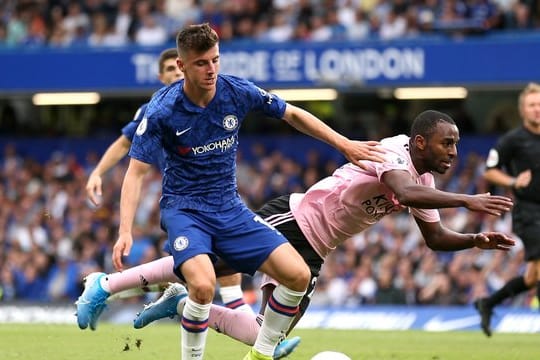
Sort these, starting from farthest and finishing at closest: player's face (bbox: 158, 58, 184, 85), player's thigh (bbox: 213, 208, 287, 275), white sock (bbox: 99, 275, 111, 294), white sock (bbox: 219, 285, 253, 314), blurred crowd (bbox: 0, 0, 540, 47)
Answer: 1. blurred crowd (bbox: 0, 0, 540, 47)
2. player's face (bbox: 158, 58, 184, 85)
3. white sock (bbox: 219, 285, 253, 314)
4. white sock (bbox: 99, 275, 111, 294)
5. player's thigh (bbox: 213, 208, 287, 275)

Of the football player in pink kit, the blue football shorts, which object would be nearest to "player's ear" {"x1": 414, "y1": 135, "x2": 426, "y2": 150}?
the football player in pink kit

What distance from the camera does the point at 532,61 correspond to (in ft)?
65.9

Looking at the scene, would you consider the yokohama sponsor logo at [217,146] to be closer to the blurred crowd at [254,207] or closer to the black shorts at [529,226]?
the black shorts at [529,226]

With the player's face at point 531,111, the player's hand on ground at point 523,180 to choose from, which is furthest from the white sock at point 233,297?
the player's face at point 531,111

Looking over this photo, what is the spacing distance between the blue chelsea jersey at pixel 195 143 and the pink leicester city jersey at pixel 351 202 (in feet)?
3.01

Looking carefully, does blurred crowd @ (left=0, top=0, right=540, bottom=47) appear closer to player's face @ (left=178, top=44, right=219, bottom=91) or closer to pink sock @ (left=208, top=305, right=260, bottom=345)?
pink sock @ (left=208, top=305, right=260, bottom=345)

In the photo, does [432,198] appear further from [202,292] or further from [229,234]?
[202,292]

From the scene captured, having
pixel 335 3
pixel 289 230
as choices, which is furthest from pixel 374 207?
pixel 335 3

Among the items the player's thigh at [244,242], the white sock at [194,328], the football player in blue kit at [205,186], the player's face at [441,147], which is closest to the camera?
the white sock at [194,328]

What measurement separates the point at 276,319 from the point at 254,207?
13300mm

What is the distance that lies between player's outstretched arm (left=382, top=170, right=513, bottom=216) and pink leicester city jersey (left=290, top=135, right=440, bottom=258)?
0.14 metres

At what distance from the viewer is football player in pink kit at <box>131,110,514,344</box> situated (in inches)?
305

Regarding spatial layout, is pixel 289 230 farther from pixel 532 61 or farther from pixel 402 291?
pixel 532 61

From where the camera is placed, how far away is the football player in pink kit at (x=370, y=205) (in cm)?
773
